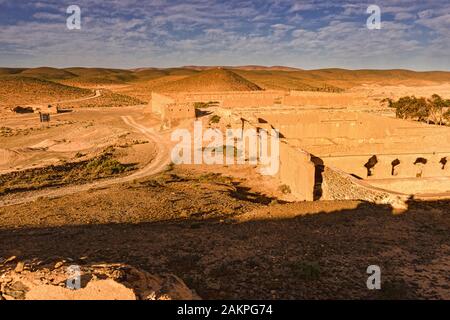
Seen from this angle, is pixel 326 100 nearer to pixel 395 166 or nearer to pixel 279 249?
pixel 395 166

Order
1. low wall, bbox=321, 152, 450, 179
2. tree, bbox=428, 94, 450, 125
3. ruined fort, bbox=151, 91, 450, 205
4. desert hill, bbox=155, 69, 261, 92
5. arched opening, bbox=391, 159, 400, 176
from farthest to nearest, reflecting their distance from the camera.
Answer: desert hill, bbox=155, 69, 261, 92
tree, bbox=428, 94, 450, 125
arched opening, bbox=391, 159, 400, 176
low wall, bbox=321, 152, 450, 179
ruined fort, bbox=151, 91, 450, 205

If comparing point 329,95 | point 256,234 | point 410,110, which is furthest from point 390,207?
point 329,95

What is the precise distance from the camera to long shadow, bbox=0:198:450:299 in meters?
7.24

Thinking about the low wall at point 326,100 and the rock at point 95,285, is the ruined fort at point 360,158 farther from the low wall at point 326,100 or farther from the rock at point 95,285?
the low wall at point 326,100

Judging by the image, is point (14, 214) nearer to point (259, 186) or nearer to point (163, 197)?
point (163, 197)

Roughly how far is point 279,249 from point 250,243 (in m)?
0.86

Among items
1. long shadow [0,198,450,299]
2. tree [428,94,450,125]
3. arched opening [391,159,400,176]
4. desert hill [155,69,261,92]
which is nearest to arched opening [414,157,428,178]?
arched opening [391,159,400,176]

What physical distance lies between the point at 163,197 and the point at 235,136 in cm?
1522

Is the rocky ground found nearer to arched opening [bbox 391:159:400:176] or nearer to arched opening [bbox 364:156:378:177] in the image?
arched opening [bbox 364:156:378:177]

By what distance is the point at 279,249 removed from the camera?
29.9ft

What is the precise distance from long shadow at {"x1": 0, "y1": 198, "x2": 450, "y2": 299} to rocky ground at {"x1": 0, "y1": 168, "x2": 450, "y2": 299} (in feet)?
0.08

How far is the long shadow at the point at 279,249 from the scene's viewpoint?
724 cm

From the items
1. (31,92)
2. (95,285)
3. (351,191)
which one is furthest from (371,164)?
(31,92)

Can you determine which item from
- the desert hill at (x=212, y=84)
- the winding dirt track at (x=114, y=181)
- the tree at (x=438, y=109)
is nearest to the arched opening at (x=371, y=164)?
the winding dirt track at (x=114, y=181)
